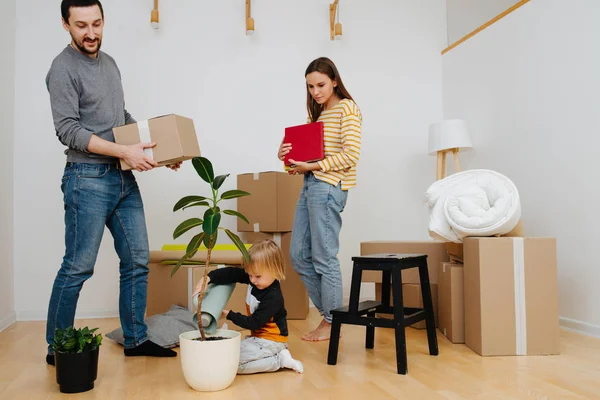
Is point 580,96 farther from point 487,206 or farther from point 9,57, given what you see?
point 9,57

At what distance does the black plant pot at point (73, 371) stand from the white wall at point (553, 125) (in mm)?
2119

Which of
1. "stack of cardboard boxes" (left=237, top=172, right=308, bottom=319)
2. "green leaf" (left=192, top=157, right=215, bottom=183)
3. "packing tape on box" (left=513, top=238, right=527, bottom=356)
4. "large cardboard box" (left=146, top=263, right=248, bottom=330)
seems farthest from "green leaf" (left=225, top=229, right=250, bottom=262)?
"stack of cardboard boxes" (left=237, top=172, right=308, bottom=319)

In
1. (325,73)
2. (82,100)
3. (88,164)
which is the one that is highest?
(325,73)

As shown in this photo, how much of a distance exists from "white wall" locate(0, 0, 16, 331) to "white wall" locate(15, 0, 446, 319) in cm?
6

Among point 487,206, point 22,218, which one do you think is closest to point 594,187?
point 487,206

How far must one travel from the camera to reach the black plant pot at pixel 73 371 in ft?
5.43

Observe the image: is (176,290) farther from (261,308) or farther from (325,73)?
(325,73)

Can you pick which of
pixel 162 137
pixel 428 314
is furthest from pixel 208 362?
pixel 428 314

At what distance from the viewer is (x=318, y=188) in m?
2.38

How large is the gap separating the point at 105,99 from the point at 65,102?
0.52ft

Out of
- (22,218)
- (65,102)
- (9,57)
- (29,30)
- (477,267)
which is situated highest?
(29,30)

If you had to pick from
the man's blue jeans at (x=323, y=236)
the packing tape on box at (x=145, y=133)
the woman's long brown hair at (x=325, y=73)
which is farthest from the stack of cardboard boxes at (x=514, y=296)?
the packing tape on box at (x=145, y=133)

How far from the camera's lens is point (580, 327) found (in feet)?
8.27

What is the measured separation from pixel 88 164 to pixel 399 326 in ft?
4.06
